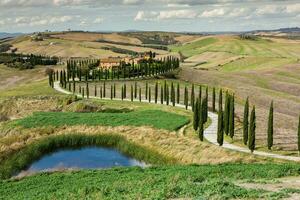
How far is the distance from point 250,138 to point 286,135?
44.4ft

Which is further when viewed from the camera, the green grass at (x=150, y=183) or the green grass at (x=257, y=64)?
the green grass at (x=257, y=64)

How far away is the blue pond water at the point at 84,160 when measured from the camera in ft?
205

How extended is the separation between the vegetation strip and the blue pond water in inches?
45.8

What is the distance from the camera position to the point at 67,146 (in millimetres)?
72688

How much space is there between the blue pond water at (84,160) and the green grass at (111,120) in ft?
26.1

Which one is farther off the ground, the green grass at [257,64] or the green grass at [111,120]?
the green grass at [111,120]

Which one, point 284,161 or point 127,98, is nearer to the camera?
point 284,161

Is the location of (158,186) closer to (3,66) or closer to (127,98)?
(127,98)

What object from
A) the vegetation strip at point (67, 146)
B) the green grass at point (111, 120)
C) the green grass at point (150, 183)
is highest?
the green grass at point (150, 183)

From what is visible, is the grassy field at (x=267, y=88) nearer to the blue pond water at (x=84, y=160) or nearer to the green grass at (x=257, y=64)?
the green grass at (x=257, y=64)

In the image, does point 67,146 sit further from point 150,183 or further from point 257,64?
point 257,64

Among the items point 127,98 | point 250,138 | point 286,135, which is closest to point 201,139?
point 250,138

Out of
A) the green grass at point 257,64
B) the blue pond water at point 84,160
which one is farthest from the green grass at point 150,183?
the green grass at point 257,64

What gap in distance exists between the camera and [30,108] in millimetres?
106312
